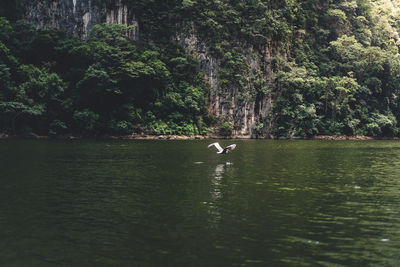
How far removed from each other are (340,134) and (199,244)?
2514 inches

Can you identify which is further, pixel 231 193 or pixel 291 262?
pixel 231 193

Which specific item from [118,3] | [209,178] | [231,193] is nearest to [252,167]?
[209,178]

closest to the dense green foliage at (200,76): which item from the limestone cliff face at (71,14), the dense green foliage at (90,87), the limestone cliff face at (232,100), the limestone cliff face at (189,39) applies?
the dense green foliage at (90,87)

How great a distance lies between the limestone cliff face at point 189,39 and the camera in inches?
2480

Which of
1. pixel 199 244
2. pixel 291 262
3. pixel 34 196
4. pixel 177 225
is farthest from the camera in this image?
pixel 34 196

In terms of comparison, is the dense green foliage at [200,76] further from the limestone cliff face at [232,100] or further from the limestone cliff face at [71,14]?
the limestone cliff face at [71,14]

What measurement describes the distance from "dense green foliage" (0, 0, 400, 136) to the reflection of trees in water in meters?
37.6

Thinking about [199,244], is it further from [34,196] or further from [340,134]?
[340,134]

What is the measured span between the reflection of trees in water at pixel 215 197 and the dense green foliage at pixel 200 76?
3763cm

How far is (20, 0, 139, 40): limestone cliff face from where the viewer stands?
63125 mm

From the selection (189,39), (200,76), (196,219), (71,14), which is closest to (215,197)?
(196,219)

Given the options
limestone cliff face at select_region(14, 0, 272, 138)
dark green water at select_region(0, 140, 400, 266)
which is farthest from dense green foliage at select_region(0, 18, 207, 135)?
dark green water at select_region(0, 140, 400, 266)

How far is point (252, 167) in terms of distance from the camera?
19.6 meters

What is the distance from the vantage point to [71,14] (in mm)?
63719
